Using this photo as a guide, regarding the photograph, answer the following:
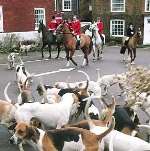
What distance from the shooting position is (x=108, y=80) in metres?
13.5

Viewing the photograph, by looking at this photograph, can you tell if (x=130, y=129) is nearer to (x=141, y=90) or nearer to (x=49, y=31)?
(x=141, y=90)

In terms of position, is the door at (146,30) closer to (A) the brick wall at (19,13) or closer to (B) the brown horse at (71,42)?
(A) the brick wall at (19,13)

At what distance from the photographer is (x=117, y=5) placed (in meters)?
35.6

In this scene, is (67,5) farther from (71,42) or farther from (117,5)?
(71,42)

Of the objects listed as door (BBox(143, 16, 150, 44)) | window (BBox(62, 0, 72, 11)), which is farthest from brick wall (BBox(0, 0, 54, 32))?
window (BBox(62, 0, 72, 11))

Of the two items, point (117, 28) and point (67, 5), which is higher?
point (67, 5)

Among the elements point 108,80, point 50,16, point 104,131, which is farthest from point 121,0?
point 104,131

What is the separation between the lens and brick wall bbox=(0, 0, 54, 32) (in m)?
28.5

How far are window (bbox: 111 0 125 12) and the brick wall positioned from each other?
272 inches

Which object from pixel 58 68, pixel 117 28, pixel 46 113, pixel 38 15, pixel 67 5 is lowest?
pixel 58 68

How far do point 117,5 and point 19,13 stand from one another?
9078mm

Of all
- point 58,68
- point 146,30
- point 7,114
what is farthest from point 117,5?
point 7,114

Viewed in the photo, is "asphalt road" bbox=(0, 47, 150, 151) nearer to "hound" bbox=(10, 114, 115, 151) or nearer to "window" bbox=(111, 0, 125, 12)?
"hound" bbox=(10, 114, 115, 151)

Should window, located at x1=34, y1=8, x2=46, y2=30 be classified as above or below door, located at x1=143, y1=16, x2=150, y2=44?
above
